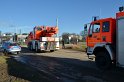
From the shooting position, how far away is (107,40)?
15.5 m

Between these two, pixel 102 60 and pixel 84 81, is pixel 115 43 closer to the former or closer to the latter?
pixel 102 60

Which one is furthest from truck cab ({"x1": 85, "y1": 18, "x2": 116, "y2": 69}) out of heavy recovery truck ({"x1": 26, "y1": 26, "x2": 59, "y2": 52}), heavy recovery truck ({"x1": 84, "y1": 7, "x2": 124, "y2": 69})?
heavy recovery truck ({"x1": 26, "y1": 26, "x2": 59, "y2": 52})

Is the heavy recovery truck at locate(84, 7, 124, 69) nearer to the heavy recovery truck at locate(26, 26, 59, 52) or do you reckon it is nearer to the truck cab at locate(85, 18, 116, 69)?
the truck cab at locate(85, 18, 116, 69)

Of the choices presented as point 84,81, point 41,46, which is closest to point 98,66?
point 84,81

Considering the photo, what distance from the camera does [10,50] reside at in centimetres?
3294

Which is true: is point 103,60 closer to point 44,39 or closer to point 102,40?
point 102,40

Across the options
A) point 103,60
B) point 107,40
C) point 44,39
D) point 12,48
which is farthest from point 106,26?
point 12,48

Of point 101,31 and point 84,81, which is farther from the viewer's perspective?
point 101,31

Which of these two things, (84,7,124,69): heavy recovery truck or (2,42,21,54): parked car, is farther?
(2,42,21,54): parked car

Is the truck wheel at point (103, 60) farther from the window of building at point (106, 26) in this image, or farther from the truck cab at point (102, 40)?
the window of building at point (106, 26)

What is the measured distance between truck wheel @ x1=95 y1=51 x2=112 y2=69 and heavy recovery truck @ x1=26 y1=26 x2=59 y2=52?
1807 cm

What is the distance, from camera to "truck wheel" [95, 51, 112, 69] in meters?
15.7

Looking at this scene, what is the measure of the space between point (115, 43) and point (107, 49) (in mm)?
574

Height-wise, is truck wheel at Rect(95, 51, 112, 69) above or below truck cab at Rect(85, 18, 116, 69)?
below
